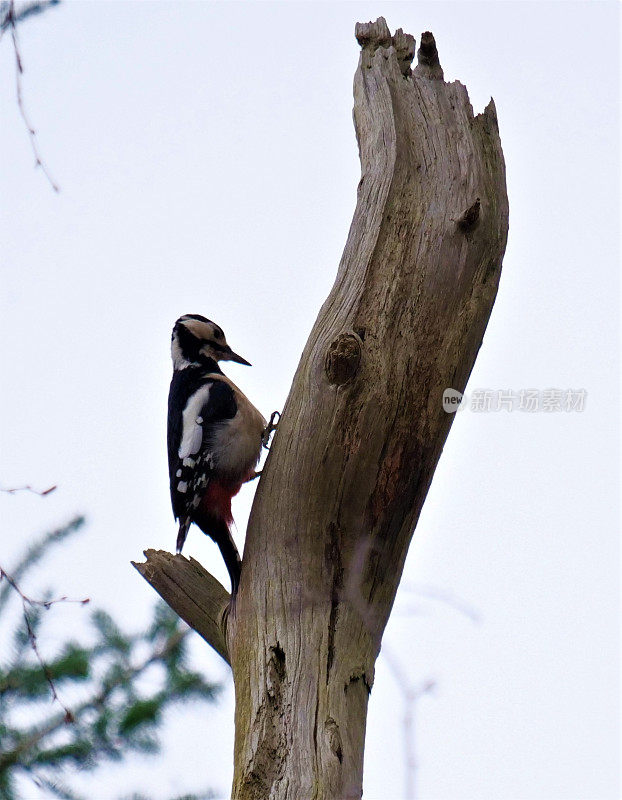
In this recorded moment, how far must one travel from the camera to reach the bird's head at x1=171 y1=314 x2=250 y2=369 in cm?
412

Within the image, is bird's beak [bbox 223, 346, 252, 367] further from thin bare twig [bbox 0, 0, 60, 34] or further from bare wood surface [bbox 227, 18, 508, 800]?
thin bare twig [bbox 0, 0, 60, 34]

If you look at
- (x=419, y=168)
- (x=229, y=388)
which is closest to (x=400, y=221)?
(x=419, y=168)

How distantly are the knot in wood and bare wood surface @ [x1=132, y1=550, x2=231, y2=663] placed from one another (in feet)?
2.42

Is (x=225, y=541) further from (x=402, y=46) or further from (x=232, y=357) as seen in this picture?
(x=402, y=46)

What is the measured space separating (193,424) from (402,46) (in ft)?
5.08

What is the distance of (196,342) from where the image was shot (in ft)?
13.6

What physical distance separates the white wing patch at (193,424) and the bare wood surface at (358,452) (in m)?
0.87

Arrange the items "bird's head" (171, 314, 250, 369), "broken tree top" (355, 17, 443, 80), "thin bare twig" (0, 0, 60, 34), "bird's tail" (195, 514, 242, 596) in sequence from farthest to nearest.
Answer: "bird's head" (171, 314, 250, 369), "broken tree top" (355, 17, 443, 80), "bird's tail" (195, 514, 242, 596), "thin bare twig" (0, 0, 60, 34)

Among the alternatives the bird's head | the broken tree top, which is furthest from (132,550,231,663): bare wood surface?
the broken tree top

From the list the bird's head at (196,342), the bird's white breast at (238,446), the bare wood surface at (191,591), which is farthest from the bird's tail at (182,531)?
the bird's head at (196,342)

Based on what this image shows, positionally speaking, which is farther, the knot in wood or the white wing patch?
the white wing patch

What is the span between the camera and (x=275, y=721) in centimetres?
244

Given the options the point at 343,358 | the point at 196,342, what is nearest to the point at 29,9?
the point at 343,358

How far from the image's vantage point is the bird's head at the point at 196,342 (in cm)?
412
